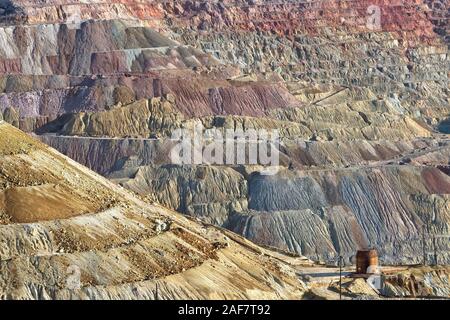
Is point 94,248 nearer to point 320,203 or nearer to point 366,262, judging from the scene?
point 366,262

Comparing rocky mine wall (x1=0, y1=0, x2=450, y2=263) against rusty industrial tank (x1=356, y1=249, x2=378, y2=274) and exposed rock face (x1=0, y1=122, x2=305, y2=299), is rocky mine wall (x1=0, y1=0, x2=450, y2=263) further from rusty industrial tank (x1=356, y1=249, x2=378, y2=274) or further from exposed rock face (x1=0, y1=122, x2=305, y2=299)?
exposed rock face (x1=0, y1=122, x2=305, y2=299)

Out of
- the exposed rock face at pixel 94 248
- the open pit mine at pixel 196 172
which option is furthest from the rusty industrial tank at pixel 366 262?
the exposed rock face at pixel 94 248

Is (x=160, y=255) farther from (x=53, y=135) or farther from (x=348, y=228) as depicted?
(x=53, y=135)

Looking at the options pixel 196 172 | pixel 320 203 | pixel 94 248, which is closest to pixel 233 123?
pixel 196 172

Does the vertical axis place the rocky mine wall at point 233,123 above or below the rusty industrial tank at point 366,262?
above

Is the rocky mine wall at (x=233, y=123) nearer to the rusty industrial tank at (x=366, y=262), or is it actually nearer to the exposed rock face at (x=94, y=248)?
the rusty industrial tank at (x=366, y=262)

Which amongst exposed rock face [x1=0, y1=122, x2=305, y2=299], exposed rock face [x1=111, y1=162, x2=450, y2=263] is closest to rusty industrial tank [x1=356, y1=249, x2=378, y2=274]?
exposed rock face [x1=0, y1=122, x2=305, y2=299]
